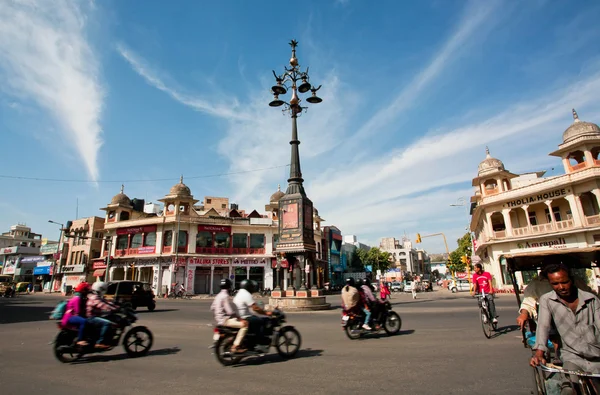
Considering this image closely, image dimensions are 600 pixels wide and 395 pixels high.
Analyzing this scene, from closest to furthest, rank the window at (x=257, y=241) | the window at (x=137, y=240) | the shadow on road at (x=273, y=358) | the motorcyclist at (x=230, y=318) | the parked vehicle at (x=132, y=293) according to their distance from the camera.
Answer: the motorcyclist at (x=230, y=318)
the shadow on road at (x=273, y=358)
the parked vehicle at (x=132, y=293)
the window at (x=137, y=240)
the window at (x=257, y=241)

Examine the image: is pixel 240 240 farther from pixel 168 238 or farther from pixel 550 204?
pixel 550 204

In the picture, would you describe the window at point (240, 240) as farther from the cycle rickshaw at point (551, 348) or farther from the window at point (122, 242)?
the cycle rickshaw at point (551, 348)

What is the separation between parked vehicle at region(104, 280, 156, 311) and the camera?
18.0m

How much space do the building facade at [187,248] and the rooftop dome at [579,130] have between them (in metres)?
29.4

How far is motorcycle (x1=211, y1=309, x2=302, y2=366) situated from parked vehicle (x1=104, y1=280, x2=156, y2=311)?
14336mm

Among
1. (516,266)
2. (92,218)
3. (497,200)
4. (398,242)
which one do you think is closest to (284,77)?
(516,266)

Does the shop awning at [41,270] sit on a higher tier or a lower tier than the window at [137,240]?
lower

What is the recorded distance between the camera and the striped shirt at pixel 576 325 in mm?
2766

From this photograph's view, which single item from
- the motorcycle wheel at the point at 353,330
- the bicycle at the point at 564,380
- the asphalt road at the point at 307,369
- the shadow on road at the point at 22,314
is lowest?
the asphalt road at the point at 307,369

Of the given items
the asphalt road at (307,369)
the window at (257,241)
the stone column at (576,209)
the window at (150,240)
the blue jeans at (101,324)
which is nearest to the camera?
the asphalt road at (307,369)

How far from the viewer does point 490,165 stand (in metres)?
33.6

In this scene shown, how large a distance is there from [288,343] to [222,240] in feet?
113

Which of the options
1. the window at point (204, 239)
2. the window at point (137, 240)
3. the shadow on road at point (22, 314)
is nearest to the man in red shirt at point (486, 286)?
the shadow on road at point (22, 314)

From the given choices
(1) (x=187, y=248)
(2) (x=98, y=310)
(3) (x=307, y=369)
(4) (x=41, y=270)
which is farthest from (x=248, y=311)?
(4) (x=41, y=270)
